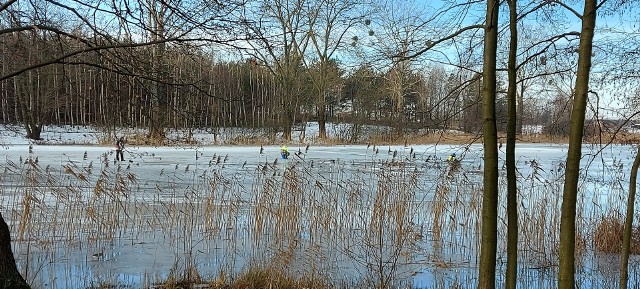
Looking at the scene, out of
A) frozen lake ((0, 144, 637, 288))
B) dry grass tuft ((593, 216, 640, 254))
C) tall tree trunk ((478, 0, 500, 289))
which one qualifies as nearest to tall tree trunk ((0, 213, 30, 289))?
frozen lake ((0, 144, 637, 288))

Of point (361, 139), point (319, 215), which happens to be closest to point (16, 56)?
point (319, 215)

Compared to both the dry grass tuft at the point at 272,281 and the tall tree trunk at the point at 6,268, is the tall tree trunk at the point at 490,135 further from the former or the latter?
the tall tree trunk at the point at 6,268

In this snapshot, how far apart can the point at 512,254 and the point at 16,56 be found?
11.6 feet

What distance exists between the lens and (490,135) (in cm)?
290

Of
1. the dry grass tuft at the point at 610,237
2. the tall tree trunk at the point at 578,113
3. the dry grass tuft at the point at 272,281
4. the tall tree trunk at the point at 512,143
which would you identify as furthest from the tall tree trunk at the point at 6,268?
the dry grass tuft at the point at 610,237

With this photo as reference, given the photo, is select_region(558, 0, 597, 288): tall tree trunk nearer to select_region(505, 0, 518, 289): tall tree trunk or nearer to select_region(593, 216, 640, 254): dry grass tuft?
select_region(505, 0, 518, 289): tall tree trunk

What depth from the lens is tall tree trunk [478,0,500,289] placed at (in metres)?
2.86

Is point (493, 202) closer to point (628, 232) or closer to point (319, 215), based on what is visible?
point (628, 232)

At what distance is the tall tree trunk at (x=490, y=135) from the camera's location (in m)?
2.86

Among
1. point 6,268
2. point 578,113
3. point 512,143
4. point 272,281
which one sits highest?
Answer: point 578,113

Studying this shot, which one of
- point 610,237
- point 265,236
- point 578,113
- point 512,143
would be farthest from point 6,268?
point 610,237

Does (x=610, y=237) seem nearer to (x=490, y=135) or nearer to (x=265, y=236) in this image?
(x=265, y=236)

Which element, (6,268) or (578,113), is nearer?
(578,113)

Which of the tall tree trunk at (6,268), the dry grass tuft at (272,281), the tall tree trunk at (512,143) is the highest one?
the tall tree trunk at (512,143)
